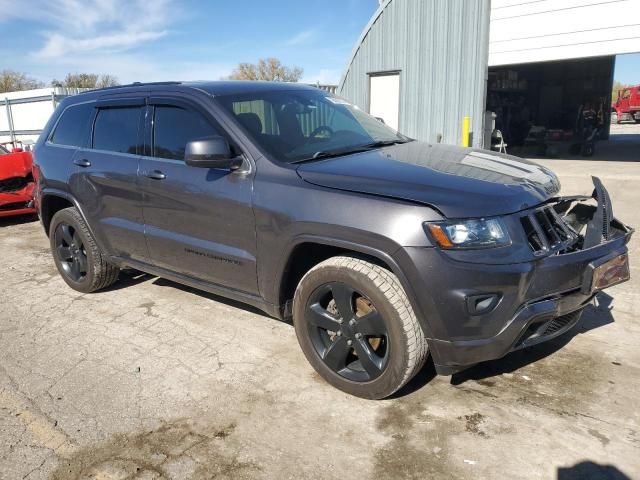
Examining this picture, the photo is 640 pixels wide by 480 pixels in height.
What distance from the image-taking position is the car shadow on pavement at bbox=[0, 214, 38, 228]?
8.61 metres

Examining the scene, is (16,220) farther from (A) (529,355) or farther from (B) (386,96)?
(B) (386,96)

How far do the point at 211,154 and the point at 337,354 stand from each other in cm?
141

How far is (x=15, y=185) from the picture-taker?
8133 mm

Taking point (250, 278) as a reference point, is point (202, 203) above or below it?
above

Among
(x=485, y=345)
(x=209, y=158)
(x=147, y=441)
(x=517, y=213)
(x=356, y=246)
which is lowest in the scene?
(x=147, y=441)

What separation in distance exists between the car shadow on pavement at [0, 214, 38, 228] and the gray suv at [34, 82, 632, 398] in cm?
515

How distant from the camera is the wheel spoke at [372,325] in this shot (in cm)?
278

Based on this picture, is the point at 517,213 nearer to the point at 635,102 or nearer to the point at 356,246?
the point at 356,246

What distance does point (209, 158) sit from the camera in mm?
3189

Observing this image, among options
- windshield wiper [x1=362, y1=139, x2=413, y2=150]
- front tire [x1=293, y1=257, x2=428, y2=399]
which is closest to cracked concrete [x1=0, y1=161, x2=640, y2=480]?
front tire [x1=293, y1=257, x2=428, y2=399]

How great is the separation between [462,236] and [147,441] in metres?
1.93

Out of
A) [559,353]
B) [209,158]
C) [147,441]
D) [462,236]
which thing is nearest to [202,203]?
[209,158]

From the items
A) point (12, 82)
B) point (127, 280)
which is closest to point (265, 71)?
point (12, 82)

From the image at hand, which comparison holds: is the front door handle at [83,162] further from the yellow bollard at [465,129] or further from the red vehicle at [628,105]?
the red vehicle at [628,105]
